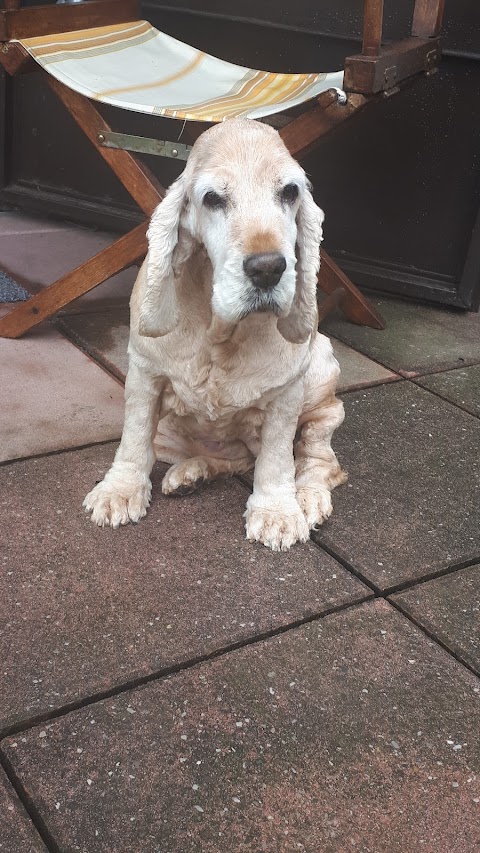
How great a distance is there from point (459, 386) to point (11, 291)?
86.0 inches

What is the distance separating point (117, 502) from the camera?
2672 millimetres

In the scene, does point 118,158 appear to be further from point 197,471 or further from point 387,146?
point 387,146

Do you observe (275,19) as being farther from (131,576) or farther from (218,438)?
(131,576)

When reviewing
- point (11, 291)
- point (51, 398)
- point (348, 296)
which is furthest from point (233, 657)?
point (11, 291)

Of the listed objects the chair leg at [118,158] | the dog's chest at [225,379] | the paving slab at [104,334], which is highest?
the chair leg at [118,158]

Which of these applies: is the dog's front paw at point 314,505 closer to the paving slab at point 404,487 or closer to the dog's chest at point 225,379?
the paving slab at point 404,487

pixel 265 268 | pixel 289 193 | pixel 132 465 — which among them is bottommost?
pixel 132 465

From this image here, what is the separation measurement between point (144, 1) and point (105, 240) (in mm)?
1309

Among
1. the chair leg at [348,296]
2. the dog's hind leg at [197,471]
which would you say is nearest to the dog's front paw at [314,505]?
the dog's hind leg at [197,471]

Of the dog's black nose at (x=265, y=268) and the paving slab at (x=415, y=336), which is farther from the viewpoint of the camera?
the paving slab at (x=415, y=336)

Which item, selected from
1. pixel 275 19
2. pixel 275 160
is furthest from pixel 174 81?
pixel 275 160

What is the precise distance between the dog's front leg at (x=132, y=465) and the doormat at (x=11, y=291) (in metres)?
1.79

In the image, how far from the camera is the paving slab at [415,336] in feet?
13.5

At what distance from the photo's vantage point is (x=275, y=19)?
4480 millimetres
